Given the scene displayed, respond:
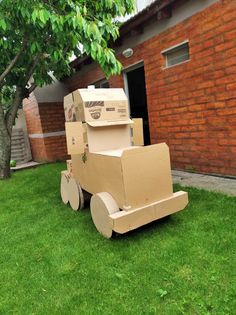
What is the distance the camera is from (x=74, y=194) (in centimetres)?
398

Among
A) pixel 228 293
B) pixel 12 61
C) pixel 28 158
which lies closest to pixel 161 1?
pixel 12 61

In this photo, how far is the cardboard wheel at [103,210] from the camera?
2824mm

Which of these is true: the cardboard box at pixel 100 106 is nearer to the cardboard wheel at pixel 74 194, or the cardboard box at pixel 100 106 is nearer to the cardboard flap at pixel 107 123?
the cardboard flap at pixel 107 123

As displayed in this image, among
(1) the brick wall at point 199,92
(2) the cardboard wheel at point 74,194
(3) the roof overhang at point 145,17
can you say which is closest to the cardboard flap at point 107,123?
(2) the cardboard wheel at point 74,194

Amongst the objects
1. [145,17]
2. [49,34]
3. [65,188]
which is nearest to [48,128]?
[49,34]

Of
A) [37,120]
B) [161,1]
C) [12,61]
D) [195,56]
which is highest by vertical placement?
[161,1]

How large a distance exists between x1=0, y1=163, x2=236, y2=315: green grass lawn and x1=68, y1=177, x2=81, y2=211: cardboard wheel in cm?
22

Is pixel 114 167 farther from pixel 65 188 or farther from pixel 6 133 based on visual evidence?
pixel 6 133

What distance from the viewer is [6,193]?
542 centimetres

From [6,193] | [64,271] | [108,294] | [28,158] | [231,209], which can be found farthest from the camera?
[28,158]

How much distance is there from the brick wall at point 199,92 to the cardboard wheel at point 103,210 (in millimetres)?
2374

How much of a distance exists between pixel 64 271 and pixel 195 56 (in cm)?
391

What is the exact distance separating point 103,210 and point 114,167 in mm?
446

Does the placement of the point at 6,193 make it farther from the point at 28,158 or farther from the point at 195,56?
the point at 28,158
